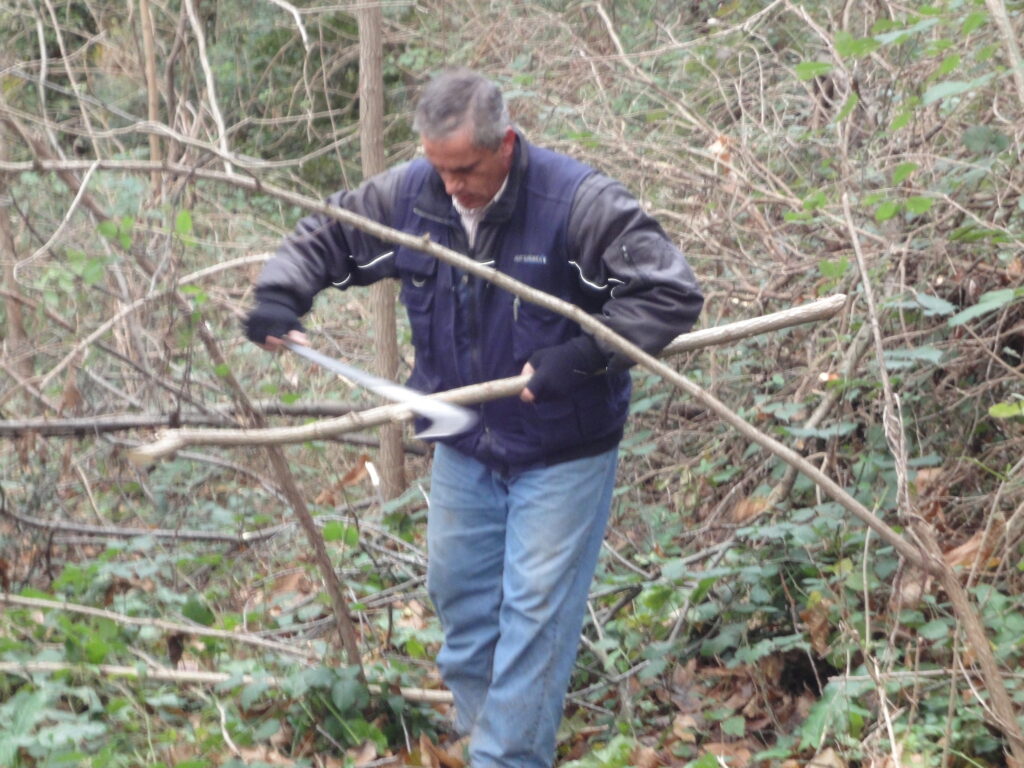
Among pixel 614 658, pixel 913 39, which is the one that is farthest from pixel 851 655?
pixel 913 39

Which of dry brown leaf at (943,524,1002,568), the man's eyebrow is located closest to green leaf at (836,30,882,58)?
the man's eyebrow

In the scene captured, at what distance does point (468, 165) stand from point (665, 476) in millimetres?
2801

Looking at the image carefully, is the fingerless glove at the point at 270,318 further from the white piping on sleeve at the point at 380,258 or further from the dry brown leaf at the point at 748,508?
the dry brown leaf at the point at 748,508

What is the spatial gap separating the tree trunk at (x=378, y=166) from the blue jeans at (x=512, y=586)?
7.83 ft

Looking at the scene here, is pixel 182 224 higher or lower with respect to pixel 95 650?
higher

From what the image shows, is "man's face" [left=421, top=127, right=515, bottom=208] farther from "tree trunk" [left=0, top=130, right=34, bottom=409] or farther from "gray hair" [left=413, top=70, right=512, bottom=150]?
"tree trunk" [left=0, top=130, right=34, bottom=409]

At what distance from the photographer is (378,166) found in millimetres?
6289

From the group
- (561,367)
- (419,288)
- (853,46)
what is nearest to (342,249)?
(419,288)

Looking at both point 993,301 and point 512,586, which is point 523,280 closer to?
point 512,586

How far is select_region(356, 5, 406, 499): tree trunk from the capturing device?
6.16 m

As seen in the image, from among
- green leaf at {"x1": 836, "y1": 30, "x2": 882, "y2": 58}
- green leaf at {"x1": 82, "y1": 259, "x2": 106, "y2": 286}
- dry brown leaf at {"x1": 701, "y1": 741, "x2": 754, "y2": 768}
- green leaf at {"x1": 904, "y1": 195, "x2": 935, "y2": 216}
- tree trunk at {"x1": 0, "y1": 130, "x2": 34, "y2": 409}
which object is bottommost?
dry brown leaf at {"x1": 701, "y1": 741, "x2": 754, "y2": 768}

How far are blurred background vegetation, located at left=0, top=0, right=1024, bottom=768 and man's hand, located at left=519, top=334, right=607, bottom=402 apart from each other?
86 cm

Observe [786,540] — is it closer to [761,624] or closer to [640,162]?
[761,624]

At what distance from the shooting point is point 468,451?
146 inches
